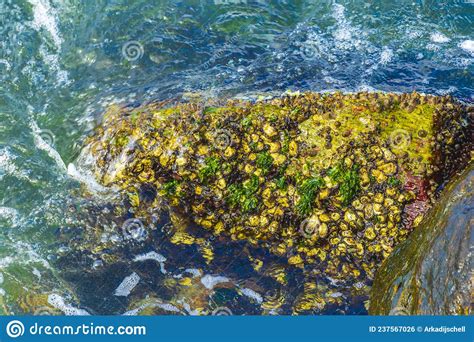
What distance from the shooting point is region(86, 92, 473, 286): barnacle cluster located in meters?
Answer: 6.43

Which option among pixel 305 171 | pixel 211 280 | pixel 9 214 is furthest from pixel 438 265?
pixel 9 214

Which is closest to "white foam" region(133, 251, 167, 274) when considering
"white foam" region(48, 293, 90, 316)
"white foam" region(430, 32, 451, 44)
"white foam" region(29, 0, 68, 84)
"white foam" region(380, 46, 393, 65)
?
"white foam" region(48, 293, 90, 316)

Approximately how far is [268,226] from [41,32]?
5.08 meters

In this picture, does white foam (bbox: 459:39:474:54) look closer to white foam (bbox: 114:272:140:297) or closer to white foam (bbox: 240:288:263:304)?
white foam (bbox: 240:288:263:304)

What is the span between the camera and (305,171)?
6.51 meters

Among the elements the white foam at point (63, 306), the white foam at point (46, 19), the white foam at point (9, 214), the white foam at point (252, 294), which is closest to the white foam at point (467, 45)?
the white foam at point (252, 294)

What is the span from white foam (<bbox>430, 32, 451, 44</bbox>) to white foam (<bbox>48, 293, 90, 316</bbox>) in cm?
642

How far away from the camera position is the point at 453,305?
4.89m

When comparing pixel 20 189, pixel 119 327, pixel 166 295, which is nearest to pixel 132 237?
pixel 166 295

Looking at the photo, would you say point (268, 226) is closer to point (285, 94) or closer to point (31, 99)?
point (285, 94)

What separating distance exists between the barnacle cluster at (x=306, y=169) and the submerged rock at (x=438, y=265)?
477mm

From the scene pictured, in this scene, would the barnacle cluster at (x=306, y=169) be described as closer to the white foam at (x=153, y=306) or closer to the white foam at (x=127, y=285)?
the white foam at (x=127, y=285)

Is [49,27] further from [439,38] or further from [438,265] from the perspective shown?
[438,265]

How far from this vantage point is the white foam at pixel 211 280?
6.74m
